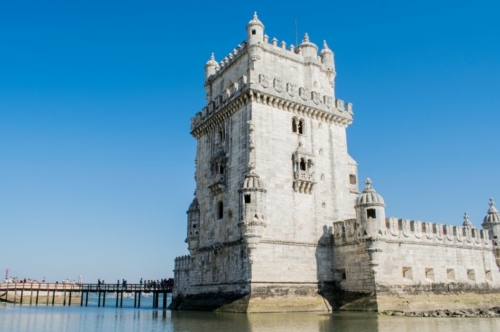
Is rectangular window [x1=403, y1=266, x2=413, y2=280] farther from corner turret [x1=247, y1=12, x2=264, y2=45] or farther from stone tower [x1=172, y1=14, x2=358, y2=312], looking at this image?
corner turret [x1=247, y1=12, x2=264, y2=45]

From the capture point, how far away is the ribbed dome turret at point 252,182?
32938 millimetres

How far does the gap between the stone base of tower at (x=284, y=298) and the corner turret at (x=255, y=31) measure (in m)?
18.8

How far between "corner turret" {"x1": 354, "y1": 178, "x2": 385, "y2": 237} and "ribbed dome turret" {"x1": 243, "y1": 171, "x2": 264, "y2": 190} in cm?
705

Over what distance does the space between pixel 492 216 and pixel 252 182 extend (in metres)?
24.8

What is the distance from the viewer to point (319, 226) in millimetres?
35938

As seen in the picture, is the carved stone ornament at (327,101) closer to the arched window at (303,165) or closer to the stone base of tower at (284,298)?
the arched window at (303,165)

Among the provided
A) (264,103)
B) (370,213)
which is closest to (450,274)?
(370,213)

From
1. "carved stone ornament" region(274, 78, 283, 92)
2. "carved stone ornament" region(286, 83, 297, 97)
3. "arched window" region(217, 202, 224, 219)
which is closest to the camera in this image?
"carved stone ornament" region(274, 78, 283, 92)

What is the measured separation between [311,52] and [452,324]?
2497 centimetres

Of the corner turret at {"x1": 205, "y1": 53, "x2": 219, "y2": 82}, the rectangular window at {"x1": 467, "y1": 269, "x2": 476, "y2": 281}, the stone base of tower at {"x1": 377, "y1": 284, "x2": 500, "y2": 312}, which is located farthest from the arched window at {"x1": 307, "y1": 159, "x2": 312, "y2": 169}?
the rectangular window at {"x1": 467, "y1": 269, "x2": 476, "y2": 281}

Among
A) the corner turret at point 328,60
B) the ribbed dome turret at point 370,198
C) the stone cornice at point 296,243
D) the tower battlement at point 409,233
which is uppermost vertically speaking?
the corner turret at point 328,60

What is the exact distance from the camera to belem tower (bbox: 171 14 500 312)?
3269 cm

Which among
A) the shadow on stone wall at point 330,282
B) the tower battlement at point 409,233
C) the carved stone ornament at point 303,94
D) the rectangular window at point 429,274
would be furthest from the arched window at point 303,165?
the rectangular window at point 429,274

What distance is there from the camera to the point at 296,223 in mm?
34844
